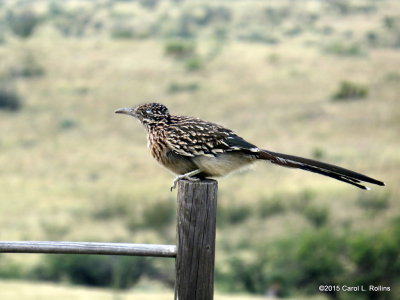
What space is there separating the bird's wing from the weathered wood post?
2.64ft

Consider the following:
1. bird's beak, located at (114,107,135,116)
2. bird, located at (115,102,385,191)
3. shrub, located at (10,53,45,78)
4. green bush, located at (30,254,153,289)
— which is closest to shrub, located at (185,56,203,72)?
shrub, located at (10,53,45,78)

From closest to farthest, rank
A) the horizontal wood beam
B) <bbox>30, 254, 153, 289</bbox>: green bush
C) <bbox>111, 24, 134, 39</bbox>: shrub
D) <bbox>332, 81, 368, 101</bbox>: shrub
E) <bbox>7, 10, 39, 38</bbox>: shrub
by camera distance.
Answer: the horizontal wood beam
<bbox>30, 254, 153, 289</bbox>: green bush
<bbox>332, 81, 368, 101</bbox>: shrub
<bbox>111, 24, 134, 39</bbox>: shrub
<bbox>7, 10, 39, 38</bbox>: shrub

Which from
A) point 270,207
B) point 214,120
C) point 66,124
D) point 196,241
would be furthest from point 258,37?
point 196,241

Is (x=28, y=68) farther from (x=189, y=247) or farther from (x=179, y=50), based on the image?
(x=189, y=247)

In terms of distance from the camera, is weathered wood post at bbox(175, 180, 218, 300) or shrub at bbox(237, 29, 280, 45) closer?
weathered wood post at bbox(175, 180, 218, 300)

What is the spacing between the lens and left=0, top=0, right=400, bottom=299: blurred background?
1750 cm

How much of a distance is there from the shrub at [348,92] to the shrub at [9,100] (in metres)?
13.0

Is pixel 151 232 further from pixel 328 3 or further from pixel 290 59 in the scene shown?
pixel 328 3

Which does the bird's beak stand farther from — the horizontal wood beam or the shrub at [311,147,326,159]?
the shrub at [311,147,326,159]

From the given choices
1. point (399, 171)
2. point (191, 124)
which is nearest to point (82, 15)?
point (399, 171)

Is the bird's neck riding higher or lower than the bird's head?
lower

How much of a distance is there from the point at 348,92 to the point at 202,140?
3104cm

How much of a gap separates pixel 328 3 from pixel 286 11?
384 centimetres

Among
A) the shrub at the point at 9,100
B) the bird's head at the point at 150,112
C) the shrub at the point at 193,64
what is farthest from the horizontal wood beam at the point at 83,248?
the shrub at the point at 193,64
